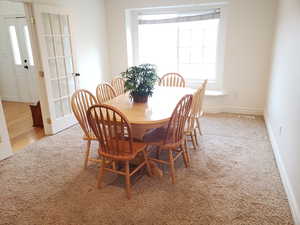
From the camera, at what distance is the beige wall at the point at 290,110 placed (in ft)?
6.62

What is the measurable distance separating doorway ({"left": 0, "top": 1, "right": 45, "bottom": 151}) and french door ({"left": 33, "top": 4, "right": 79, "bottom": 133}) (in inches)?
28.4

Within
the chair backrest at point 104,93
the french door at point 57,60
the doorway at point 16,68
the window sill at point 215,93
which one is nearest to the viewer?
the chair backrest at point 104,93

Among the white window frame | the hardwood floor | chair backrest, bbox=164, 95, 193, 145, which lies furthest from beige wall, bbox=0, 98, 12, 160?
the white window frame

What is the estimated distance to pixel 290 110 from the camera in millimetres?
2352

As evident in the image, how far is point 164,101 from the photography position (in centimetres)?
277

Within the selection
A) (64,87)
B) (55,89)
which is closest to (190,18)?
(64,87)

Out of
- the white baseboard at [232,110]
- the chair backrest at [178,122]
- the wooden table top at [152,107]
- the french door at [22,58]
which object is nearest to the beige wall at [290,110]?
the chair backrest at [178,122]

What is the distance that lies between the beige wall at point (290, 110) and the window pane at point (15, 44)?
17.1ft

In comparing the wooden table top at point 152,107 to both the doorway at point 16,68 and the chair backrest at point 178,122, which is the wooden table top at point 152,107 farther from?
the doorway at point 16,68

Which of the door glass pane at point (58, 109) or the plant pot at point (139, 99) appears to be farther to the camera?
the door glass pane at point (58, 109)

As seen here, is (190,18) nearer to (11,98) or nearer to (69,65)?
(69,65)

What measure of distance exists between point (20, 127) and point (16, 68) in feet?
6.49

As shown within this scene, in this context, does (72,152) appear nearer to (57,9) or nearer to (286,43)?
(57,9)

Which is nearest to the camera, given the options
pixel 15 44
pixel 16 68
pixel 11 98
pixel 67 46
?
pixel 67 46
